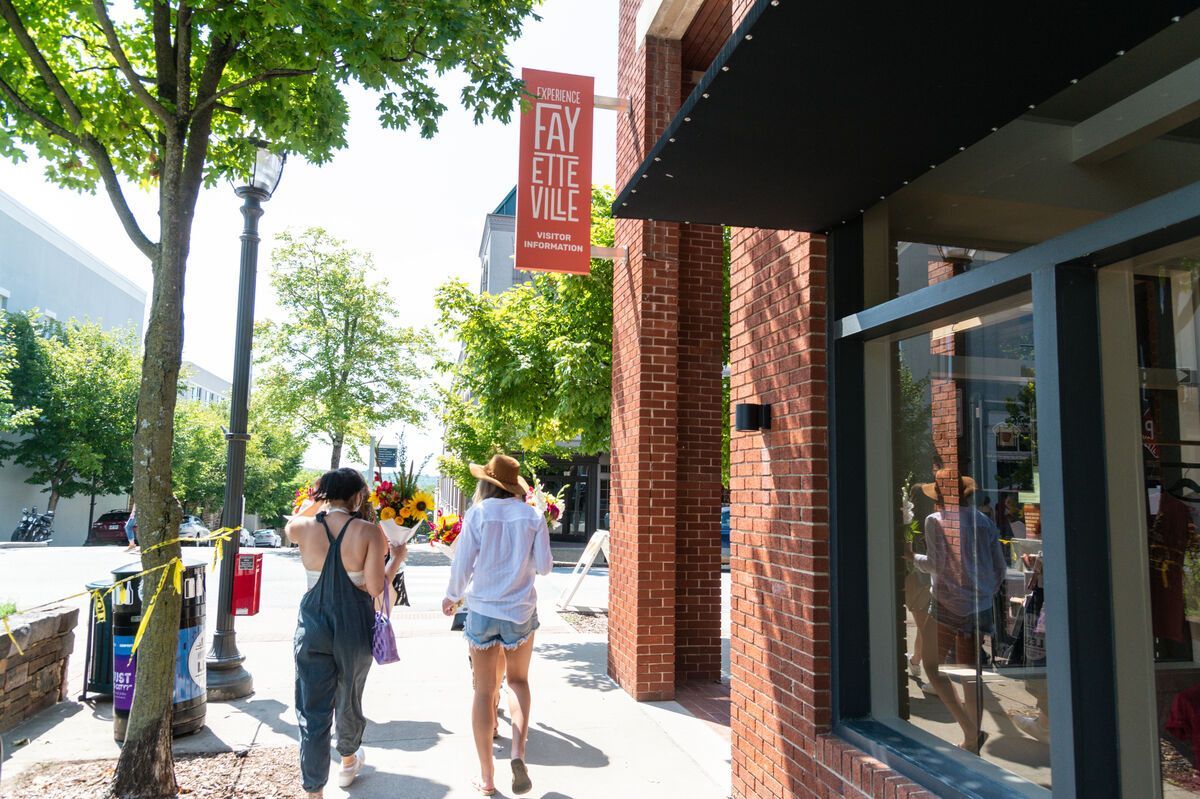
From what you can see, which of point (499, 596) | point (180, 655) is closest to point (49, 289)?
point (180, 655)

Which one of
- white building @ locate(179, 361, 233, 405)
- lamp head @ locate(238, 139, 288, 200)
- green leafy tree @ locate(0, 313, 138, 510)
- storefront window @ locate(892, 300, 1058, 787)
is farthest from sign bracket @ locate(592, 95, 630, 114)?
white building @ locate(179, 361, 233, 405)

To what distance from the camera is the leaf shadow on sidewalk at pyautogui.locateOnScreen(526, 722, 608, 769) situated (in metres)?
5.17

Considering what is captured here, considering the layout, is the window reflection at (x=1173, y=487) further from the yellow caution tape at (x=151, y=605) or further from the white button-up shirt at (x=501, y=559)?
the yellow caution tape at (x=151, y=605)

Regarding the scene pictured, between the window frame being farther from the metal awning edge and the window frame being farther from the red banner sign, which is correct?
the red banner sign

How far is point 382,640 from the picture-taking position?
4.74m

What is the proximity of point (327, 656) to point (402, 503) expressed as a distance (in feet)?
6.62

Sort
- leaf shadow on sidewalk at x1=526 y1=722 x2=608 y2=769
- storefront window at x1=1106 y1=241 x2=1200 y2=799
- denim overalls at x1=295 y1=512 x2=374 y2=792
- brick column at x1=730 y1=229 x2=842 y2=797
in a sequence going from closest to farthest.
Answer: storefront window at x1=1106 y1=241 x2=1200 y2=799 < brick column at x1=730 y1=229 x2=842 y2=797 < denim overalls at x1=295 y1=512 x2=374 y2=792 < leaf shadow on sidewalk at x1=526 y1=722 x2=608 y2=769

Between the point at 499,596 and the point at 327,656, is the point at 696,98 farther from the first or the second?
the point at 327,656

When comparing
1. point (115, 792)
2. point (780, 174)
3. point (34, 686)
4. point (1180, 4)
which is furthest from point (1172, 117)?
point (34, 686)

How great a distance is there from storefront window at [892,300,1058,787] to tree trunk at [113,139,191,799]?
4.06 metres

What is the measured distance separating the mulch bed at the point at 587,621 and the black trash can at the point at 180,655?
18.2 ft

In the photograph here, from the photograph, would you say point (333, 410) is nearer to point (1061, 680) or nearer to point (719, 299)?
point (719, 299)

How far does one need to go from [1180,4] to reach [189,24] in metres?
5.11

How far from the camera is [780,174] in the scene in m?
3.34
